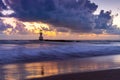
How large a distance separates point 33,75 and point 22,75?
40 cm

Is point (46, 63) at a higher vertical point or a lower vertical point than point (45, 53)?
higher

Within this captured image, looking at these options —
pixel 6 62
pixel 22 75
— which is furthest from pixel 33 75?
pixel 6 62

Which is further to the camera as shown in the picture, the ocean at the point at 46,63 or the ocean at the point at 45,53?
the ocean at the point at 45,53

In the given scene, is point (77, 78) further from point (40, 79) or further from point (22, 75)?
point (22, 75)

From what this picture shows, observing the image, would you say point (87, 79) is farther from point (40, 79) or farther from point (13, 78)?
point (13, 78)

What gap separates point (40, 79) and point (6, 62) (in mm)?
6189

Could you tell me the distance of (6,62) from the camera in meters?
15.5

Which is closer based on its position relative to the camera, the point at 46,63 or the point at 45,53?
the point at 46,63

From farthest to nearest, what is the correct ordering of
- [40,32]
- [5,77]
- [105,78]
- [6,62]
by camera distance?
[40,32] → [6,62] → [5,77] → [105,78]

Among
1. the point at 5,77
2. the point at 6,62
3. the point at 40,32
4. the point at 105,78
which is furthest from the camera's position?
the point at 40,32

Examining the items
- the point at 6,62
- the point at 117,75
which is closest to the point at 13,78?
the point at 117,75

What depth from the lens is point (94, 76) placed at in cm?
1009

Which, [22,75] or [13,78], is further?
[22,75]

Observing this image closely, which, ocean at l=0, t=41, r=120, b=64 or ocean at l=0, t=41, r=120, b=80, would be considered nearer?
ocean at l=0, t=41, r=120, b=80
